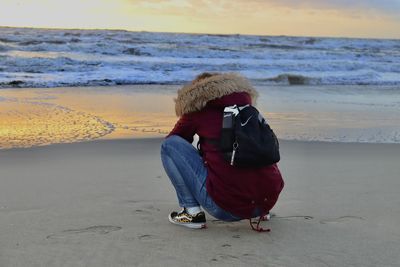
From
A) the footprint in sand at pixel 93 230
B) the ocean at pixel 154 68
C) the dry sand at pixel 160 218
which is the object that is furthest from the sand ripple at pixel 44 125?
the ocean at pixel 154 68

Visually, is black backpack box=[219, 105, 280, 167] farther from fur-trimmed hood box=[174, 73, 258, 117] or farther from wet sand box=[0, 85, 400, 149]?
wet sand box=[0, 85, 400, 149]

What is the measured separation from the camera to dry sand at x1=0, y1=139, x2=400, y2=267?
289 centimetres

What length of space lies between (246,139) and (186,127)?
1.57 feet

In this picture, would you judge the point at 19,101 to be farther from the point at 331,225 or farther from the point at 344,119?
the point at 331,225

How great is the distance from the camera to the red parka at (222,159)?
3.04 m

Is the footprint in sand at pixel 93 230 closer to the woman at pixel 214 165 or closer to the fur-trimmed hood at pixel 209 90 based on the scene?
the woman at pixel 214 165

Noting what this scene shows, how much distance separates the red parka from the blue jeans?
6 centimetres

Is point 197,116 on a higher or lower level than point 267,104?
higher

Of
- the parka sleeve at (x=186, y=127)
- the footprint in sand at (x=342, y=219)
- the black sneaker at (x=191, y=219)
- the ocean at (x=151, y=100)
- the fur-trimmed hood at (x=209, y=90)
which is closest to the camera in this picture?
the fur-trimmed hood at (x=209, y=90)

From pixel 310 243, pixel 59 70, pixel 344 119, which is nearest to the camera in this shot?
pixel 310 243

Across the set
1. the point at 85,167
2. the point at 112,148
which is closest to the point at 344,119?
the point at 112,148

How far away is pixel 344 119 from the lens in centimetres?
867

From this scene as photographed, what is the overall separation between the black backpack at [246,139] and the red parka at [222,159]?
66 mm

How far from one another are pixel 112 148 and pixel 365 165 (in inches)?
106
